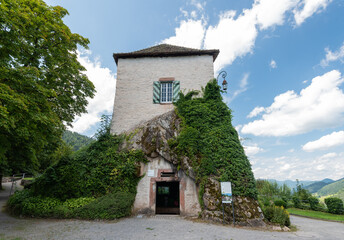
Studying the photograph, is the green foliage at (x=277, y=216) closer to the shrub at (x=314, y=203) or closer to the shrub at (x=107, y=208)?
the shrub at (x=107, y=208)

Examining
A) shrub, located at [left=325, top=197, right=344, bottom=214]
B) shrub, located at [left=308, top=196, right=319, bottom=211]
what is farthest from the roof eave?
shrub, located at [left=308, top=196, right=319, bottom=211]

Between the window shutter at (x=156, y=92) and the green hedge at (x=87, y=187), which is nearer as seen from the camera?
the green hedge at (x=87, y=187)

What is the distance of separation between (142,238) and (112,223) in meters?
2.28

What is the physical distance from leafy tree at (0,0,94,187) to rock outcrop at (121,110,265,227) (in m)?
4.11

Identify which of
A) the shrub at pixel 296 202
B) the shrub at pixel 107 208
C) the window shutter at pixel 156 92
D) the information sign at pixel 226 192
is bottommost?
the shrub at pixel 296 202

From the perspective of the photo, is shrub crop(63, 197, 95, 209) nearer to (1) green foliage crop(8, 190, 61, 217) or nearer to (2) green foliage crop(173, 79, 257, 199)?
(1) green foliage crop(8, 190, 61, 217)

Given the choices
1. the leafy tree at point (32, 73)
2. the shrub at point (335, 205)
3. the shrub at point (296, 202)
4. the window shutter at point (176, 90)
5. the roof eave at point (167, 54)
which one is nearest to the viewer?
the leafy tree at point (32, 73)

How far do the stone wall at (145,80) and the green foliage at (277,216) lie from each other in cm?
780

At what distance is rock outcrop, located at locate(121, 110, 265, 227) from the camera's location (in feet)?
25.3

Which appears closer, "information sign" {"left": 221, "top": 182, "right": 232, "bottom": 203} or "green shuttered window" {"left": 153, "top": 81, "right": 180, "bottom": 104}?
"information sign" {"left": 221, "top": 182, "right": 232, "bottom": 203}

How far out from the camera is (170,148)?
9.69 meters

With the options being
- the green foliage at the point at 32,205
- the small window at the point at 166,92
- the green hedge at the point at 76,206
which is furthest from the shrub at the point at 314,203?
the green foliage at the point at 32,205

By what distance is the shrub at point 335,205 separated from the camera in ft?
41.6

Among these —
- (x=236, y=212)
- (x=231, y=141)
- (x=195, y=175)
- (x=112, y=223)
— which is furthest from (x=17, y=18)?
(x=236, y=212)
